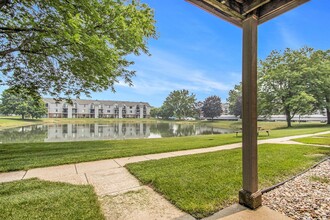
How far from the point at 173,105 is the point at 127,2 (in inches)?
2675

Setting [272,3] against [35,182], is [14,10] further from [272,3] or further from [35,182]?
[272,3]

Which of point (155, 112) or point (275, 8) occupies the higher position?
point (275, 8)

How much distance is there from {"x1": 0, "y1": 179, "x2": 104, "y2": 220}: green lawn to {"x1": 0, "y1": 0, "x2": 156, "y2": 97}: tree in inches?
129

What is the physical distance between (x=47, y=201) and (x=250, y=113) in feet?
11.1

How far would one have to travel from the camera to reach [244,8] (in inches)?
108

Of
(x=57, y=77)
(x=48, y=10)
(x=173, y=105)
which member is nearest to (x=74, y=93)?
(x=57, y=77)

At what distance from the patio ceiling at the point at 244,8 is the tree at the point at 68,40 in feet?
10.2

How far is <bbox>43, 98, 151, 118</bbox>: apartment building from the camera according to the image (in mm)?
65625

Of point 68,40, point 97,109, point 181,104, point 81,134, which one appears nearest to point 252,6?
point 68,40

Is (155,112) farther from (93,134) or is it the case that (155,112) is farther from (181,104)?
(93,134)

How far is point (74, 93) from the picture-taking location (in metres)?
9.30

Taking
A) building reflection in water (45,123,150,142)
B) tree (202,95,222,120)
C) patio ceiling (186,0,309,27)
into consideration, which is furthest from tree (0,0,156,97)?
tree (202,95,222,120)

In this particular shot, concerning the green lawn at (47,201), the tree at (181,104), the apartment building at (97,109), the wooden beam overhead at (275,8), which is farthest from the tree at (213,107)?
the green lawn at (47,201)

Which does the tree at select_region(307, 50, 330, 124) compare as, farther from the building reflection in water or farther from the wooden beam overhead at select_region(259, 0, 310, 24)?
the wooden beam overhead at select_region(259, 0, 310, 24)
